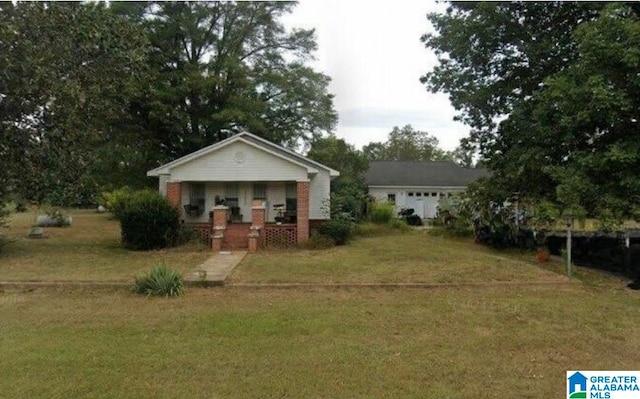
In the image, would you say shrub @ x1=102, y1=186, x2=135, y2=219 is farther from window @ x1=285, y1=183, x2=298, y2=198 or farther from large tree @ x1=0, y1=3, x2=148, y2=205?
window @ x1=285, y1=183, x2=298, y2=198

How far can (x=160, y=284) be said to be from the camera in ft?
26.6

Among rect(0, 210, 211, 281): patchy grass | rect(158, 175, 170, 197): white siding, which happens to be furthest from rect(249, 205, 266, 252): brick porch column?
rect(158, 175, 170, 197): white siding

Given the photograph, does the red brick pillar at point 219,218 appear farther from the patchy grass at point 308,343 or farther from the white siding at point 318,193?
the patchy grass at point 308,343

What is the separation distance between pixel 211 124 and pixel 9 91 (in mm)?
12181

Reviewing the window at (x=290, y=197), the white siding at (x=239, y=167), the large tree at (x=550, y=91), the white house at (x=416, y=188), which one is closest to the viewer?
the large tree at (x=550, y=91)

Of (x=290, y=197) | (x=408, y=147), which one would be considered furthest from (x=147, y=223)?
(x=408, y=147)

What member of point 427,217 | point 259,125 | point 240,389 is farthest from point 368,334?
point 427,217

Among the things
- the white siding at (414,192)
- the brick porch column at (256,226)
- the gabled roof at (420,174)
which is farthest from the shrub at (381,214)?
the brick porch column at (256,226)

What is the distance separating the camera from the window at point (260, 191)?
Result: 60.3 feet

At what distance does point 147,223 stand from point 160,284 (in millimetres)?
6383

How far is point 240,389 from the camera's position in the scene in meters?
4.06

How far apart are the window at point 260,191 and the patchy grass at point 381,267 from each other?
15.4 ft

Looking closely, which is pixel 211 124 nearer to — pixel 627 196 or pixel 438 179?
pixel 438 179

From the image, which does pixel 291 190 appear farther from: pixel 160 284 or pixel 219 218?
pixel 160 284
